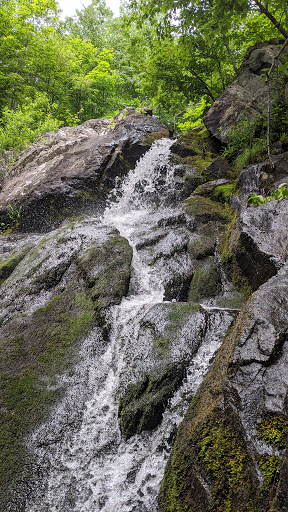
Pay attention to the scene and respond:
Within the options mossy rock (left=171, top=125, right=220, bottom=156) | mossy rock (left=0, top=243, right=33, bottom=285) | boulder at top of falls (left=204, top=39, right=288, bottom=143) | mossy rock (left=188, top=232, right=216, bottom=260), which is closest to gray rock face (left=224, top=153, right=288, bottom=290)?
mossy rock (left=188, top=232, right=216, bottom=260)

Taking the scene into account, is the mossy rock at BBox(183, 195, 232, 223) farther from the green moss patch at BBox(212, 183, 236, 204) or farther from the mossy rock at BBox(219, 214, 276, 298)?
the mossy rock at BBox(219, 214, 276, 298)

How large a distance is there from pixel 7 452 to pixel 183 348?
2.19 meters

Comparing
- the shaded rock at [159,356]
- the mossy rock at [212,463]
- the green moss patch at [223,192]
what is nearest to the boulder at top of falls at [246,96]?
the green moss patch at [223,192]

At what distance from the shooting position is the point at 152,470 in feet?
9.47

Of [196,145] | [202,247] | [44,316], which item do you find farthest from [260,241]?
[196,145]

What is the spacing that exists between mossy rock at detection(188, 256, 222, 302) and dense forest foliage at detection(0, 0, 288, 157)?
14.4 ft

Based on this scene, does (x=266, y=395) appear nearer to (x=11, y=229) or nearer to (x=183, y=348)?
(x=183, y=348)

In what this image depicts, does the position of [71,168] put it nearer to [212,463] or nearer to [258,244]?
[258,244]

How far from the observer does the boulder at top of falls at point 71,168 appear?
9.18m

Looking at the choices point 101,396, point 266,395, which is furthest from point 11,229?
point 266,395

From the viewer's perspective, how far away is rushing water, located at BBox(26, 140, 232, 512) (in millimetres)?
2834

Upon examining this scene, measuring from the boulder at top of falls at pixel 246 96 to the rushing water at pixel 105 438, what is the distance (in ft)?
21.3

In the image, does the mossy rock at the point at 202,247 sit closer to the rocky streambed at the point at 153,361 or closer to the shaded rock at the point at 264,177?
the rocky streambed at the point at 153,361

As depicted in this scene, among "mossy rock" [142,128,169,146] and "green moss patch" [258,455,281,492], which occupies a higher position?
"mossy rock" [142,128,169,146]
